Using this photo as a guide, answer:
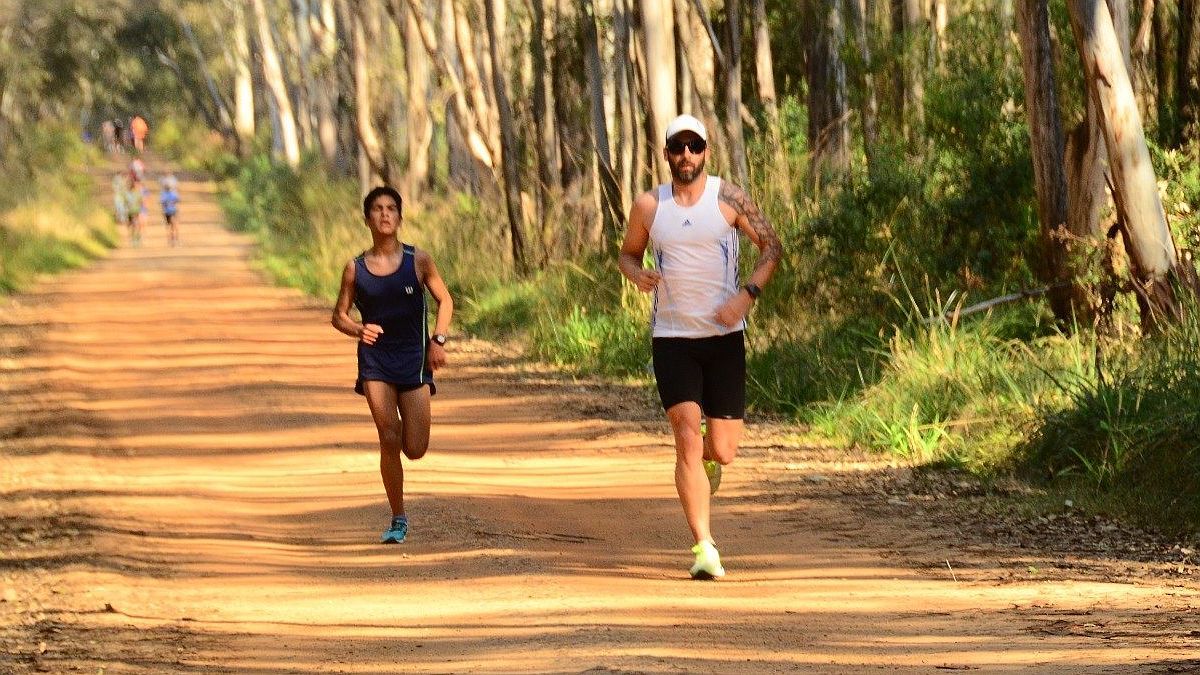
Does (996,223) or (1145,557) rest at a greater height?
(996,223)

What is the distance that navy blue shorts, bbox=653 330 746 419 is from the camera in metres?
8.16

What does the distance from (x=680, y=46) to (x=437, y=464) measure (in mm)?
8746

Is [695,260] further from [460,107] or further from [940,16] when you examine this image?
[940,16]

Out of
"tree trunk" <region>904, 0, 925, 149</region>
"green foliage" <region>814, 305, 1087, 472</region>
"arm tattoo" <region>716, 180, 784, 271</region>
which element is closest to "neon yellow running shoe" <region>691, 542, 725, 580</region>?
"arm tattoo" <region>716, 180, 784, 271</region>

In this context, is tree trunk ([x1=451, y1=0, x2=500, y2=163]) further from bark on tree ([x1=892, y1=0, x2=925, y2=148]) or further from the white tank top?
the white tank top

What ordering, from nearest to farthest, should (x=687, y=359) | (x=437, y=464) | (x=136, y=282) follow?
(x=687, y=359) → (x=437, y=464) → (x=136, y=282)

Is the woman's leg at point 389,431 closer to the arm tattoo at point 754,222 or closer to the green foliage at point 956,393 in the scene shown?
the arm tattoo at point 754,222

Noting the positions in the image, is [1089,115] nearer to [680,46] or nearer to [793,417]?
[793,417]

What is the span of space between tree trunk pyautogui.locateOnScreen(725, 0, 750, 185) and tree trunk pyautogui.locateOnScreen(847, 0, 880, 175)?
1.05 meters

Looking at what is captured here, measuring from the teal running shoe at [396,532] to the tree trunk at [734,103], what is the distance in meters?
8.01

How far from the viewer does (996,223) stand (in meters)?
14.4

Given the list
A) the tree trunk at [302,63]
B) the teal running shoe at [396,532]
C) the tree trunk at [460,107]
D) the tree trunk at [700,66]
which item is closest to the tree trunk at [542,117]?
the tree trunk at [460,107]

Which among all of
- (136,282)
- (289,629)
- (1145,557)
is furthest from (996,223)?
(136,282)

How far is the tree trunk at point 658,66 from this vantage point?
18016mm
